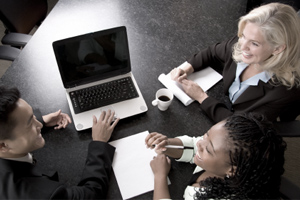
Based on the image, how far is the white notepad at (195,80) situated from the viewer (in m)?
1.29

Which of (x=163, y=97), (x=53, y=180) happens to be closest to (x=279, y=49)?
(x=163, y=97)

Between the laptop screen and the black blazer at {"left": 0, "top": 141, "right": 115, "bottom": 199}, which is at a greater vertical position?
the laptop screen

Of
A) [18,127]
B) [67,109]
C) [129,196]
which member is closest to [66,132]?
[67,109]

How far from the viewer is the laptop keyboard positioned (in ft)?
3.96

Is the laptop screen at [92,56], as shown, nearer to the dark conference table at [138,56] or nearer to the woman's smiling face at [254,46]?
the dark conference table at [138,56]

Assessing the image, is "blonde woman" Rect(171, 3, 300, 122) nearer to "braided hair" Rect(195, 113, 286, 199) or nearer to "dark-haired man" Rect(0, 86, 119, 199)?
"braided hair" Rect(195, 113, 286, 199)

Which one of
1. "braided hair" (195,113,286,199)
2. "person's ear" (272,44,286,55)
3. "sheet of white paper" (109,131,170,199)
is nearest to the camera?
"braided hair" (195,113,286,199)

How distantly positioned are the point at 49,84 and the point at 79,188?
592 millimetres

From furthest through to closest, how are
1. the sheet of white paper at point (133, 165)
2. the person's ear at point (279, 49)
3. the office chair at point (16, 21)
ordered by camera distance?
the office chair at point (16, 21)
the person's ear at point (279, 49)
the sheet of white paper at point (133, 165)

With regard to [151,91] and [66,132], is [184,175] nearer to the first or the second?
[151,91]

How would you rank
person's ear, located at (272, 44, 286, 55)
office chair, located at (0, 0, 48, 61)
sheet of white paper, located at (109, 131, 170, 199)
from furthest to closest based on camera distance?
office chair, located at (0, 0, 48, 61) < person's ear, located at (272, 44, 286, 55) < sheet of white paper, located at (109, 131, 170, 199)

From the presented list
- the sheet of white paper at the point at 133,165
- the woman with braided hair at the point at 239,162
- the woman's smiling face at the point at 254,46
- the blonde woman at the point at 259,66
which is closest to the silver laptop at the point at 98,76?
the sheet of white paper at the point at 133,165

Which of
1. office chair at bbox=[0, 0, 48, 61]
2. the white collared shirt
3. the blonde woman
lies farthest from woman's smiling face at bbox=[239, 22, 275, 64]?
office chair at bbox=[0, 0, 48, 61]

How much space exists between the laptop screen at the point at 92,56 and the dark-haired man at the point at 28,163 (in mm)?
261
